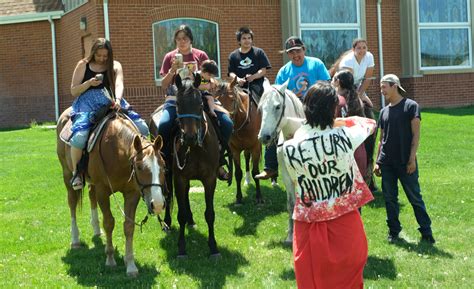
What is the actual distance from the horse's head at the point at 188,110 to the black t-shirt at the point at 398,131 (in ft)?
7.65

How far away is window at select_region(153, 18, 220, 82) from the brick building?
0.03 metres

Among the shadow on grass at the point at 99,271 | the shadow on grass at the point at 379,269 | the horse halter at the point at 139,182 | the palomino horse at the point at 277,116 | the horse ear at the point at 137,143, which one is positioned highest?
the palomino horse at the point at 277,116

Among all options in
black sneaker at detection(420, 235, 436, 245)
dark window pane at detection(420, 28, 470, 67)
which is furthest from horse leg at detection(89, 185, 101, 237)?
dark window pane at detection(420, 28, 470, 67)

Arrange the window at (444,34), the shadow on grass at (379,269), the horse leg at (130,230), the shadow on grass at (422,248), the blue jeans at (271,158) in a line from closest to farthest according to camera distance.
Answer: the shadow on grass at (379,269), the horse leg at (130,230), the shadow on grass at (422,248), the blue jeans at (271,158), the window at (444,34)

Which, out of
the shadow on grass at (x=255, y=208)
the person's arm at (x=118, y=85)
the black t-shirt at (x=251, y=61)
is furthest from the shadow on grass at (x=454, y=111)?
the person's arm at (x=118, y=85)

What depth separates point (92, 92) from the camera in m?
7.61

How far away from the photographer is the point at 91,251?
7.92 metres

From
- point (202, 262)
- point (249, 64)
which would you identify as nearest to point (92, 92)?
point (202, 262)

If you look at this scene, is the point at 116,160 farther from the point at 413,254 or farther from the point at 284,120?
the point at 413,254

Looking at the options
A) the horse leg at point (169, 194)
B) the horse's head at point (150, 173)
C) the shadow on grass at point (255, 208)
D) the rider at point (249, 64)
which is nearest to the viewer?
the horse's head at point (150, 173)

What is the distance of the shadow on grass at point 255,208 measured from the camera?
8842 mm

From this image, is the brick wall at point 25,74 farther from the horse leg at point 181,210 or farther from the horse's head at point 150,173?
Result: the horse's head at point 150,173

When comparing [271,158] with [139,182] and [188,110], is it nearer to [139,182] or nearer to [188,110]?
[188,110]

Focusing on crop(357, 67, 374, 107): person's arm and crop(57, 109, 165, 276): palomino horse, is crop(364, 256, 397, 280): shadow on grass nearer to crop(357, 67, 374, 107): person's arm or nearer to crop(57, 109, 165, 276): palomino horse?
crop(57, 109, 165, 276): palomino horse
